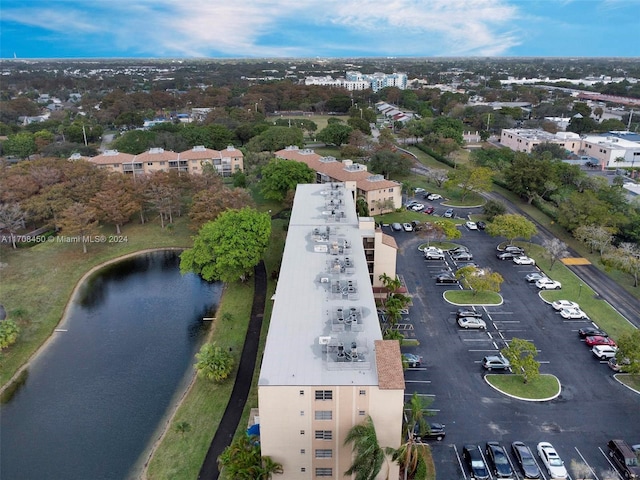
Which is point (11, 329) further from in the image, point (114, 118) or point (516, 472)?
point (114, 118)

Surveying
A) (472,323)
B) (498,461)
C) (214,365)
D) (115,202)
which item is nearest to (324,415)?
(498,461)

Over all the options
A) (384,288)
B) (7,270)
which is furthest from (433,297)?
(7,270)

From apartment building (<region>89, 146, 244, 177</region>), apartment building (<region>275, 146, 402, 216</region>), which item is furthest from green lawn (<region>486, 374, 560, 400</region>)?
apartment building (<region>89, 146, 244, 177</region>)

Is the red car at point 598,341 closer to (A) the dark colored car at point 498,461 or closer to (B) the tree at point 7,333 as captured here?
(A) the dark colored car at point 498,461

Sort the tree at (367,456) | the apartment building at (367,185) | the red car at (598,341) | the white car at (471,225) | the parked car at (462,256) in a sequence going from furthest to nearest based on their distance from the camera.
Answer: the apartment building at (367,185) < the white car at (471,225) < the parked car at (462,256) < the red car at (598,341) < the tree at (367,456)

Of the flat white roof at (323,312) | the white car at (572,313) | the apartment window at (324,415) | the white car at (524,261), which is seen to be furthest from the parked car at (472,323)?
the apartment window at (324,415)

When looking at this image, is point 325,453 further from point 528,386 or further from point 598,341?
point 598,341

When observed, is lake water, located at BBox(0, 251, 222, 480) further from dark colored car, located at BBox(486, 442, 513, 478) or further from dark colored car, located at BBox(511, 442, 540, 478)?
dark colored car, located at BBox(511, 442, 540, 478)
